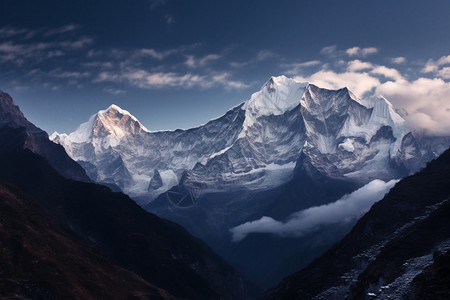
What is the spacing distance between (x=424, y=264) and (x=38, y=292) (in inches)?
6202

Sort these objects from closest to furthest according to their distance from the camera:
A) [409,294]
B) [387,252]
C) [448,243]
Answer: [409,294], [448,243], [387,252]

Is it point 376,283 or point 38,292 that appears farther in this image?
point 38,292

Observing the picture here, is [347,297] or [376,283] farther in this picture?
[347,297]

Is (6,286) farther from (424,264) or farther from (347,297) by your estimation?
(424,264)

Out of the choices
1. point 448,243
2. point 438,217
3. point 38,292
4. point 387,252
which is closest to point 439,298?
point 448,243

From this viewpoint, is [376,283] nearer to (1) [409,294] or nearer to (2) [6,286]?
(1) [409,294]

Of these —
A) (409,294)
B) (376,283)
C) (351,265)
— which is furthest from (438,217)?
(409,294)

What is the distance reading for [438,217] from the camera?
185625mm

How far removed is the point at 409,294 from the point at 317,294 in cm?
7365

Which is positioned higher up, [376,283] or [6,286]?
[6,286]

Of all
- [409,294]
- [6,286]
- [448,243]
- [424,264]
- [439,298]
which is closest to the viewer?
[439,298]

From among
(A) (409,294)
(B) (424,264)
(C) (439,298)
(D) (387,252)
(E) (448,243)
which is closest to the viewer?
(C) (439,298)

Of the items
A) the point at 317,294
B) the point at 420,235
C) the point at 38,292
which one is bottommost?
the point at 317,294

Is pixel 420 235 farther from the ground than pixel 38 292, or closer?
closer
